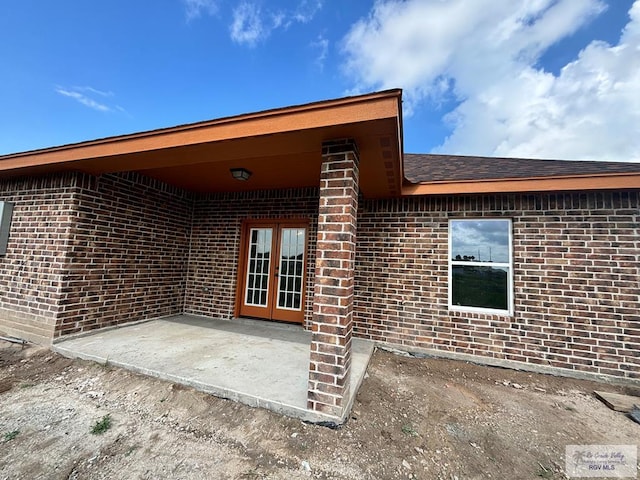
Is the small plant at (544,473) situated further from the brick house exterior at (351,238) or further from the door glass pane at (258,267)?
the door glass pane at (258,267)

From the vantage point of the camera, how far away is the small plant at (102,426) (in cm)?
196

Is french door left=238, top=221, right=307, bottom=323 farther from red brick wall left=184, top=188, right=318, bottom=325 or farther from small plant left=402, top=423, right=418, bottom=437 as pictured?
small plant left=402, top=423, right=418, bottom=437

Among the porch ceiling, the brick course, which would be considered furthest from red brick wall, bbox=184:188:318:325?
the porch ceiling

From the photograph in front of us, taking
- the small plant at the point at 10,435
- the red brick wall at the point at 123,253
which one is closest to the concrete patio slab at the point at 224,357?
the red brick wall at the point at 123,253

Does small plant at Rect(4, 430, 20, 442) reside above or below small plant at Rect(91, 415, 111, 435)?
below

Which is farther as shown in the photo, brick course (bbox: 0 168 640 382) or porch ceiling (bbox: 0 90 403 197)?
brick course (bbox: 0 168 640 382)

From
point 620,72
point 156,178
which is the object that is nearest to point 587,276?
point 620,72

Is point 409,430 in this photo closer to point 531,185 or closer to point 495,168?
point 531,185

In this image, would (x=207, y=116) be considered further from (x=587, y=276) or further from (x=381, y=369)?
(x=587, y=276)

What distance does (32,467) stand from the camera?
163 centimetres

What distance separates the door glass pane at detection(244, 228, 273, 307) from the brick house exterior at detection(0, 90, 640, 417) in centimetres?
86

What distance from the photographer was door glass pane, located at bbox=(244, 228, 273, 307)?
5.06m

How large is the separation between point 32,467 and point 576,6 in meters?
8.89

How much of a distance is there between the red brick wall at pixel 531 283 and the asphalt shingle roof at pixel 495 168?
0.33 metres
